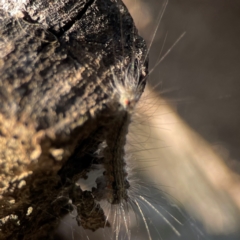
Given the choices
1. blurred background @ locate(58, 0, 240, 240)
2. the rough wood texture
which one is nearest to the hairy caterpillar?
the rough wood texture

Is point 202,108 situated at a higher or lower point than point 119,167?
higher

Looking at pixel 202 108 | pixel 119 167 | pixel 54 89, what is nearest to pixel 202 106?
Result: pixel 202 108

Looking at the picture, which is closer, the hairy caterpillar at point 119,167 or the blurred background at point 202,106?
the hairy caterpillar at point 119,167

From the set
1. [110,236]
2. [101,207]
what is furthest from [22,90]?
[110,236]

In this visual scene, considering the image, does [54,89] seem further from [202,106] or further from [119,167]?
[202,106]

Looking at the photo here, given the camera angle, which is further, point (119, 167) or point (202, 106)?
point (202, 106)

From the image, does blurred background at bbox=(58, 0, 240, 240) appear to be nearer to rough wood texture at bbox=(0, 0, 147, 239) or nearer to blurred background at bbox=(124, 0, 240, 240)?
blurred background at bbox=(124, 0, 240, 240)

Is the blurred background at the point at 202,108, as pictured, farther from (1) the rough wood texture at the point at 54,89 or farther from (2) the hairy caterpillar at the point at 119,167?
(1) the rough wood texture at the point at 54,89

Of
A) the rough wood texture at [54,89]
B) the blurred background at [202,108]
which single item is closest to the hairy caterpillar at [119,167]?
the rough wood texture at [54,89]
